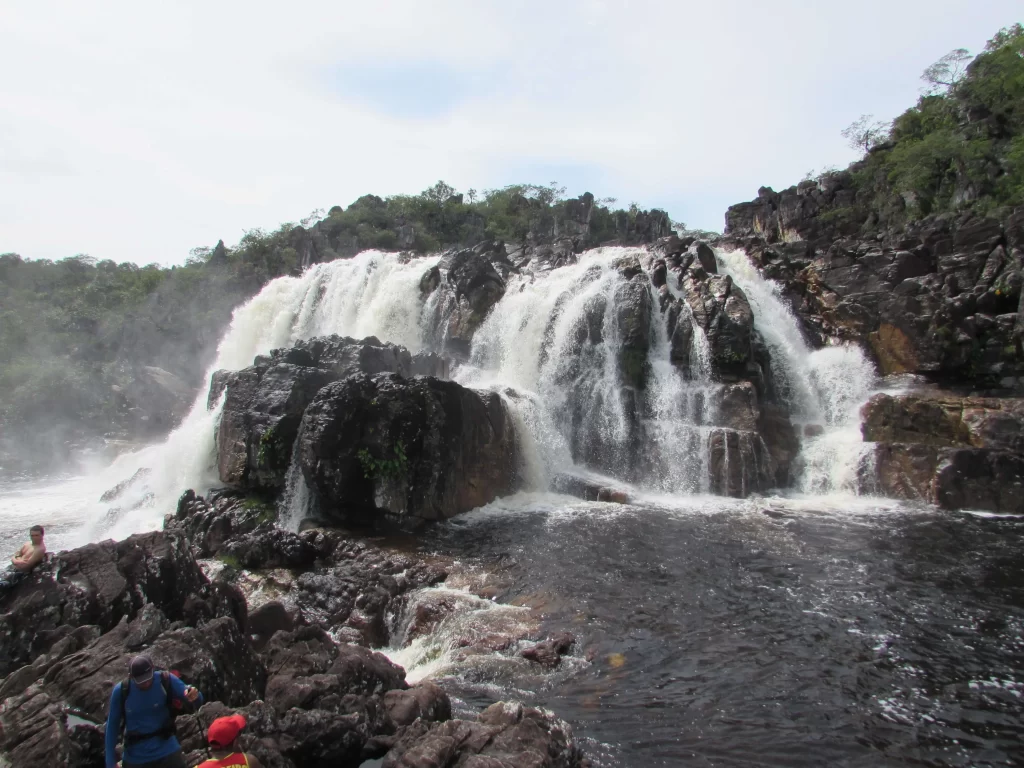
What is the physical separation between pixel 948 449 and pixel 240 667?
694 inches

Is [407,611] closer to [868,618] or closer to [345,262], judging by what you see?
[868,618]

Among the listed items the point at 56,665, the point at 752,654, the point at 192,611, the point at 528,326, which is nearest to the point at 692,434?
the point at 528,326

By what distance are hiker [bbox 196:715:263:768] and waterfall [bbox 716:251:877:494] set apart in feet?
56.8

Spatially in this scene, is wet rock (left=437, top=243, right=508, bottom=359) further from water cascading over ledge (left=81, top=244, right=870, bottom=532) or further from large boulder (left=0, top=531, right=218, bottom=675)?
large boulder (left=0, top=531, right=218, bottom=675)

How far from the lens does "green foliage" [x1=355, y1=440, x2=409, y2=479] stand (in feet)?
51.0

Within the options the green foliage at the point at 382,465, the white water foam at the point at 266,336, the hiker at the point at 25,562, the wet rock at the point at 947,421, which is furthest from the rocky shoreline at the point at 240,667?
the wet rock at the point at 947,421

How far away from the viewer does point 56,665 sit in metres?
6.41

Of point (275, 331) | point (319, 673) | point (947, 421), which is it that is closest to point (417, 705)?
point (319, 673)

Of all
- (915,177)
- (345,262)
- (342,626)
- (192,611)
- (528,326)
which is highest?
(915,177)

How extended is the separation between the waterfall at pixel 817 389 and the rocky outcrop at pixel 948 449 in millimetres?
837

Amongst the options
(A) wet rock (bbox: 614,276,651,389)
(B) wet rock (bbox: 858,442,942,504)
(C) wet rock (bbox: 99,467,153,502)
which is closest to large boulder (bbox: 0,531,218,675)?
(C) wet rock (bbox: 99,467,153,502)

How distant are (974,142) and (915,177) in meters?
2.88

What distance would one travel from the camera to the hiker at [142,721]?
4805mm

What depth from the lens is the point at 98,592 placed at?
8438 millimetres
